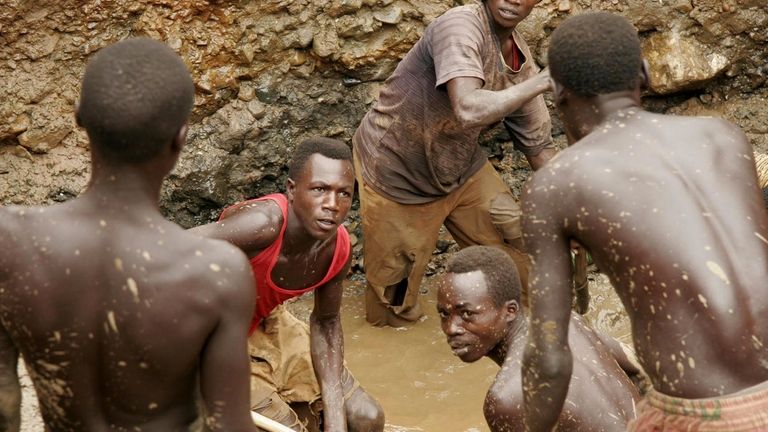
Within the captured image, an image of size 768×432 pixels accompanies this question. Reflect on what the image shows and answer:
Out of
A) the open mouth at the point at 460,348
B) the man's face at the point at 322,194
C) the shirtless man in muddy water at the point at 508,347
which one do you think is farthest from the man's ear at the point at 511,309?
the man's face at the point at 322,194

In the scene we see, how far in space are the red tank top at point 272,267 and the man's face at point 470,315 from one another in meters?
0.62

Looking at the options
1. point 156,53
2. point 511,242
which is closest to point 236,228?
point 156,53

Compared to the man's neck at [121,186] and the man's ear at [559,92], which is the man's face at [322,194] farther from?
the man's neck at [121,186]

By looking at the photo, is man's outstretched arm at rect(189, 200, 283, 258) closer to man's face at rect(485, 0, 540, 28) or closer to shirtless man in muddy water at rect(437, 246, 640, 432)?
shirtless man in muddy water at rect(437, 246, 640, 432)

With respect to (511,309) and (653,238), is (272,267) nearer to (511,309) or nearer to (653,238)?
(511,309)

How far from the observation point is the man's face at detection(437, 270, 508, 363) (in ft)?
12.6

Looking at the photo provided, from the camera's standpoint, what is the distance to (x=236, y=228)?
3994mm

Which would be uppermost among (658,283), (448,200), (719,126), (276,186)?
(719,126)

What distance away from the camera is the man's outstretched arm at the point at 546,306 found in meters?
2.92

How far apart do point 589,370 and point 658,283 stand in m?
0.78

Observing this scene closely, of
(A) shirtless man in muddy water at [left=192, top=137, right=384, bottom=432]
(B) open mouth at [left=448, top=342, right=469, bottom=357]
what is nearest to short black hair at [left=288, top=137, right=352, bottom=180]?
(A) shirtless man in muddy water at [left=192, top=137, right=384, bottom=432]

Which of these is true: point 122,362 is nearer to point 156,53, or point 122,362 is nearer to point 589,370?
point 156,53

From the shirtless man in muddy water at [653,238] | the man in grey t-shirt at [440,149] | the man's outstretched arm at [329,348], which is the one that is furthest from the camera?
the man in grey t-shirt at [440,149]

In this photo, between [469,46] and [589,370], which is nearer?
[589,370]
